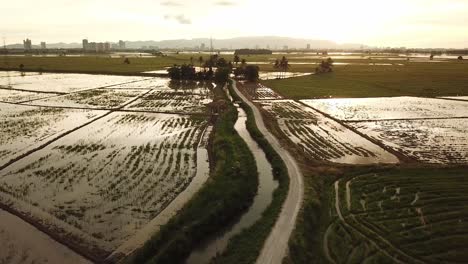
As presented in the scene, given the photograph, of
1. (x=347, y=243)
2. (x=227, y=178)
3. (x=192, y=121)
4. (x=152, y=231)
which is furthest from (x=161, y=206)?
(x=192, y=121)

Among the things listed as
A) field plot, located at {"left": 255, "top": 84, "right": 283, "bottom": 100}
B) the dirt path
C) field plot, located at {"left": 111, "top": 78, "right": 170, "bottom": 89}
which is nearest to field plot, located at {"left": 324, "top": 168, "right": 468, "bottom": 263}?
the dirt path

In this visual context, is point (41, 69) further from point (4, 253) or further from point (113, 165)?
point (4, 253)

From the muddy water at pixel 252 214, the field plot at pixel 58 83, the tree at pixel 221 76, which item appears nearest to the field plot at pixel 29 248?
the muddy water at pixel 252 214

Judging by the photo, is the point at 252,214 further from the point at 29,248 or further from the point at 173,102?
the point at 173,102

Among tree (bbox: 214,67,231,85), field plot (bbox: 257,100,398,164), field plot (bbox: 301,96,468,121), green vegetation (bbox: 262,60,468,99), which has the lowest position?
field plot (bbox: 257,100,398,164)

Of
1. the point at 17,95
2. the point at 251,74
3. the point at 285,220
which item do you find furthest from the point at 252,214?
the point at 251,74

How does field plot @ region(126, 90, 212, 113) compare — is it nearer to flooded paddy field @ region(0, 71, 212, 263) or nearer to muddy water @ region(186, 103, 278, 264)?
flooded paddy field @ region(0, 71, 212, 263)

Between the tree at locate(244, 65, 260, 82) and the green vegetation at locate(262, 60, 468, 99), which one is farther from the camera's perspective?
the tree at locate(244, 65, 260, 82)

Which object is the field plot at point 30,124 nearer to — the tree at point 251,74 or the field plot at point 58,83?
the field plot at point 58,83
